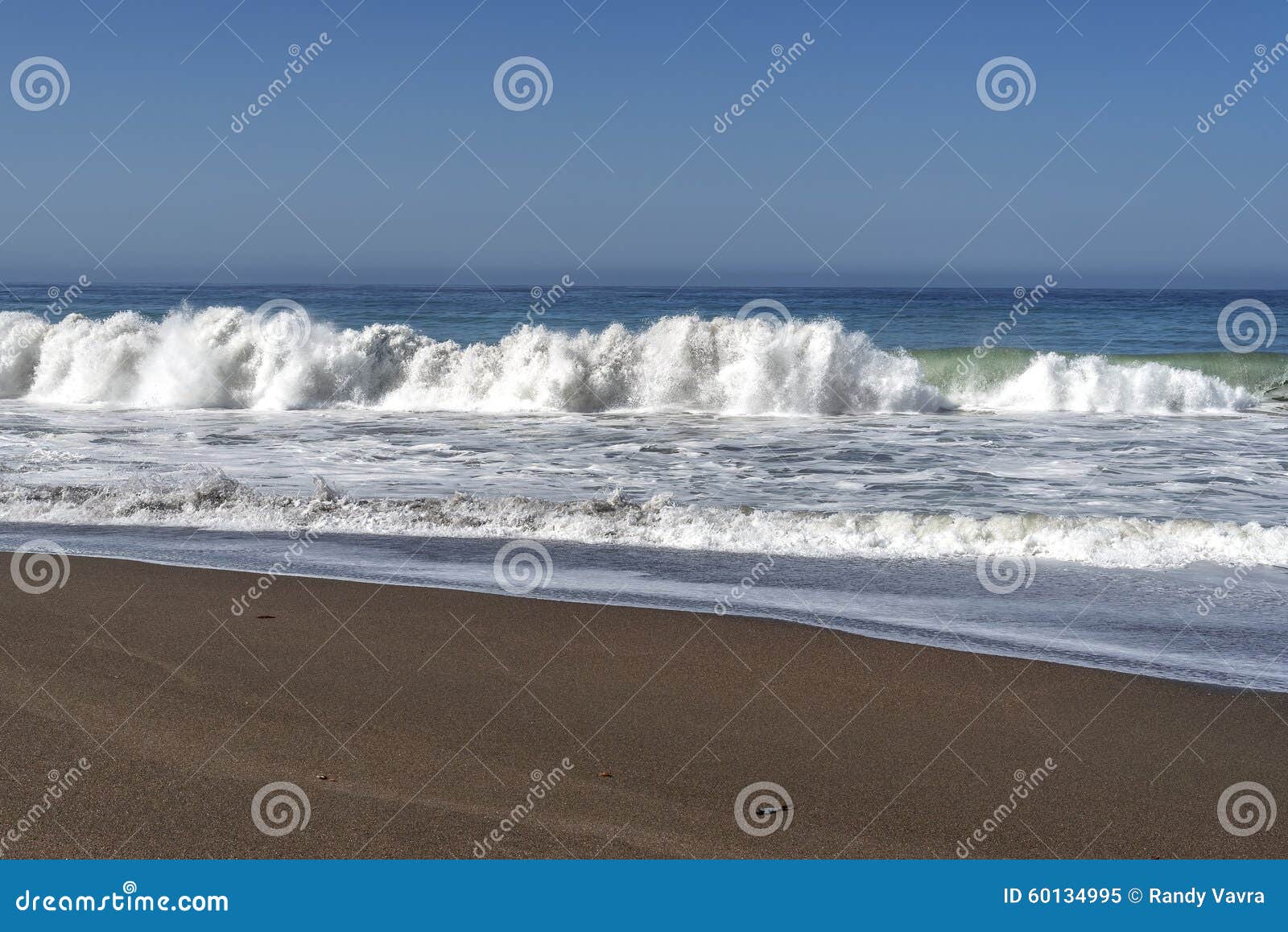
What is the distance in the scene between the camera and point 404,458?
461 inches

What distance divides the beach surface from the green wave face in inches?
645

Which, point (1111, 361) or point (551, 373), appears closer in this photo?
point (551, 373)

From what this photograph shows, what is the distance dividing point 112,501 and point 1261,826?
8077mm

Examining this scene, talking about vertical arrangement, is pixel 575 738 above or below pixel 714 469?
below

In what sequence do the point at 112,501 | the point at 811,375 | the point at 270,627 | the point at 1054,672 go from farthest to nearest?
the point at 811,375
the point at 112,501
the point at 270,627
the point at 1054,672

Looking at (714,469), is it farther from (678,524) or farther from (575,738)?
(575,738)

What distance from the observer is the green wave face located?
20.8 metres

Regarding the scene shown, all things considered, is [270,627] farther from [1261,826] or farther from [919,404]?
[919,404]

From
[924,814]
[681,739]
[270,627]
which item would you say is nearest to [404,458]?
[270,627]

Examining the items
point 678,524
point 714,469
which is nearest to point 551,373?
point 714,469

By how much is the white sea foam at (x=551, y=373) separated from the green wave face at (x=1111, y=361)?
392 millimetres

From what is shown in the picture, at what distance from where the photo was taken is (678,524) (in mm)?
7996

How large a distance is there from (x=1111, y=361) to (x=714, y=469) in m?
14.7

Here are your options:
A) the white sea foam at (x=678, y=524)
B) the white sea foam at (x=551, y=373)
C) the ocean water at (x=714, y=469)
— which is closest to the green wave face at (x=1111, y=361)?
the ocean water at (x=714, y=469)
